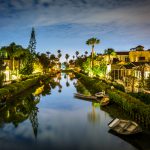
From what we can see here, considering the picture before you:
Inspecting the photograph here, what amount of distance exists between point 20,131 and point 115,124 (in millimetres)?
8974

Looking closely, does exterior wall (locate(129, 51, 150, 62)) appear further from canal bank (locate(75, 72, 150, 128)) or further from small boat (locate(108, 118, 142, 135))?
small boat (locate(108, 118, 142, 135))

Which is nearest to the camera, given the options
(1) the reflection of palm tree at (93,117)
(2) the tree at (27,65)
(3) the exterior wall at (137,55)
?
(1) the reflection of palm tree at (93,117)

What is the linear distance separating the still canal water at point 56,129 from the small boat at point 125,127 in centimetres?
71

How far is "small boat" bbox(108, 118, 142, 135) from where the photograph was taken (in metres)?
23.7

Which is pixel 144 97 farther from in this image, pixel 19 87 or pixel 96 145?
pixel 19 87

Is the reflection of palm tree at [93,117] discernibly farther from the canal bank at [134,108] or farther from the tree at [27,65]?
the tree at [27,65]

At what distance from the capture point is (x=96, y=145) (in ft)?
73.7

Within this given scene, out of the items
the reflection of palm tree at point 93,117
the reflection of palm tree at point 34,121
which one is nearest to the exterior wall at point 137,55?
the reflection of palm tree at point 93,117

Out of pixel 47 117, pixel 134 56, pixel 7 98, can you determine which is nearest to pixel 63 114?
pixel 47 117

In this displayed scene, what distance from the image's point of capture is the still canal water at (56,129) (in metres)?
22.6

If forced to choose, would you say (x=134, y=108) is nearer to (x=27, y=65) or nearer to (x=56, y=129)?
(x=56, y=129)

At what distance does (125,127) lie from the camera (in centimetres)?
2453

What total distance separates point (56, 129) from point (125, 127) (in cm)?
729

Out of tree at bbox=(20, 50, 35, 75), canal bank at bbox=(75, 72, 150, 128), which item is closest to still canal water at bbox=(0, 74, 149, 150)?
canal bank at bbox=(75, 72, 150, 128)
